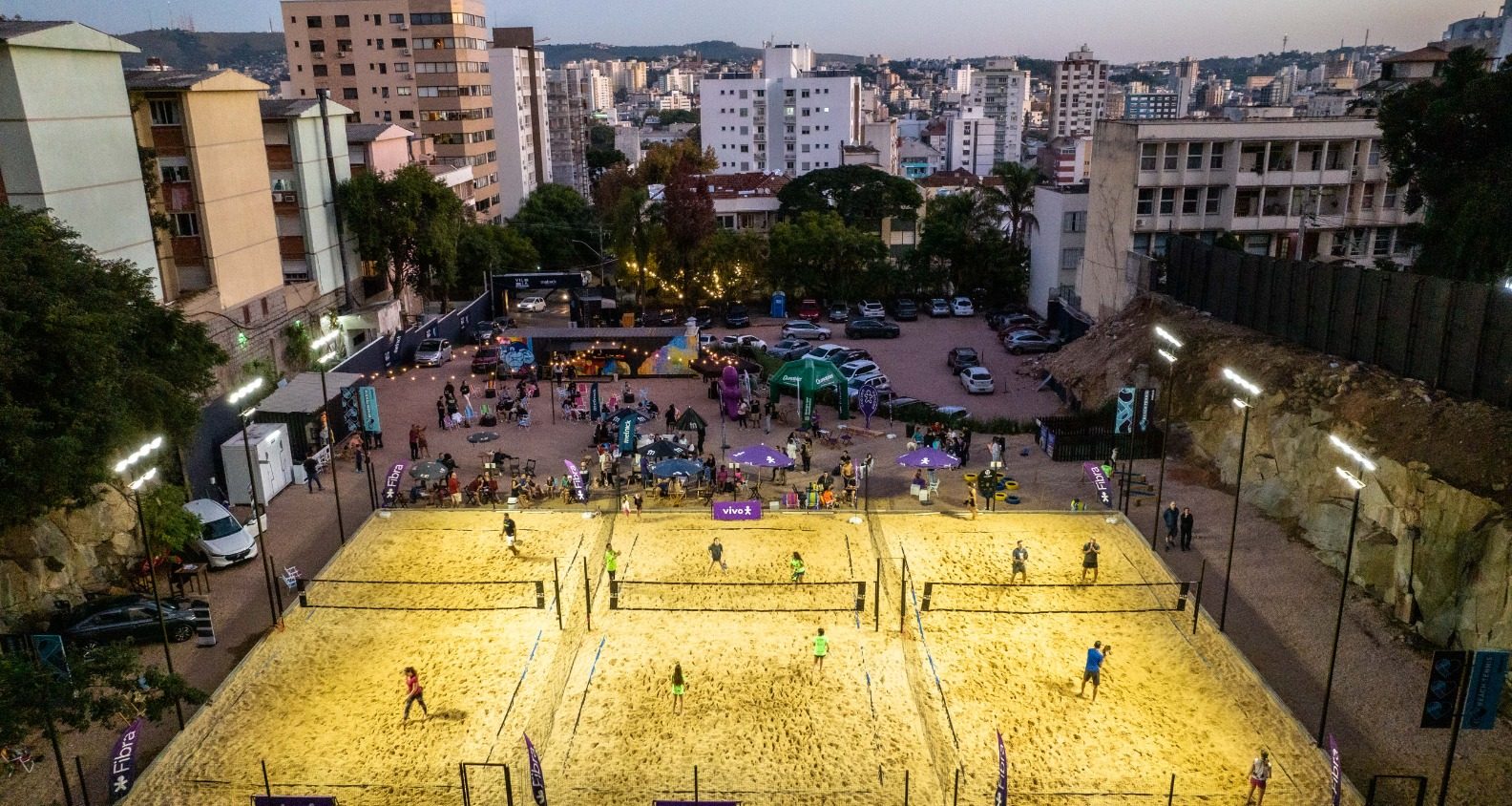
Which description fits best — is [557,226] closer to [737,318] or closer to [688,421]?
[737,318]

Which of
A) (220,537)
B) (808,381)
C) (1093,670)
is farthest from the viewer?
(808,381)

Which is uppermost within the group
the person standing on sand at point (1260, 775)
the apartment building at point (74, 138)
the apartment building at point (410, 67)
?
the apartment building at point (410, 67)

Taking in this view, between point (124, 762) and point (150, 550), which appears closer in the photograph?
point (124, 762)

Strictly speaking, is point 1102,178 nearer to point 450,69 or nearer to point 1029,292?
point 1029,292

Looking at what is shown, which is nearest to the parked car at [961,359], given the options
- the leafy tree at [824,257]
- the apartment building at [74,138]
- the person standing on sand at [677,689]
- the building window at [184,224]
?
the leafy tree at [824,257]

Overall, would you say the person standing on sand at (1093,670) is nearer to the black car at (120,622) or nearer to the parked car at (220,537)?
the black car at (120,622)

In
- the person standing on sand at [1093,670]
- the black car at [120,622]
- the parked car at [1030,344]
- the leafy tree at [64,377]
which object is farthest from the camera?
the parked car at [1030,344]

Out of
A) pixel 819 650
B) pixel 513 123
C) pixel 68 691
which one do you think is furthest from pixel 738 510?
pixel 513 123
